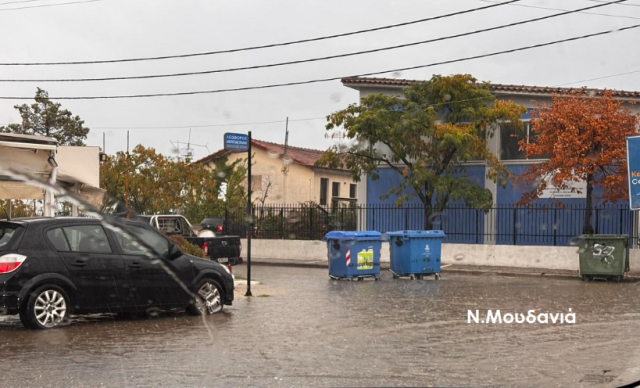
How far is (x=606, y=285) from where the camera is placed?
69.2 ft

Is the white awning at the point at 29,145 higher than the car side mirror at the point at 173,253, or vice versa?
the white awning at the point at 29,145

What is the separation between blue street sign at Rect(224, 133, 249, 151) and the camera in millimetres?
15680

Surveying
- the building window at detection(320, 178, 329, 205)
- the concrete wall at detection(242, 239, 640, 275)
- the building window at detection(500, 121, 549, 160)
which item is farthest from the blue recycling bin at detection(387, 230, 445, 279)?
the building window at detection(320, 178, 329, 205)

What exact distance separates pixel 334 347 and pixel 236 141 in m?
6.98

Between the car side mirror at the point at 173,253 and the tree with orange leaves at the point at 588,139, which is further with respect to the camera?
the tree with orange leaves at the point at 588,139

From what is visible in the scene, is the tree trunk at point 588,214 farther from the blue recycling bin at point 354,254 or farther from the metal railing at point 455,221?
the blue recycling bin at point 354,254

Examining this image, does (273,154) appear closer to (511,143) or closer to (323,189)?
(323,189)

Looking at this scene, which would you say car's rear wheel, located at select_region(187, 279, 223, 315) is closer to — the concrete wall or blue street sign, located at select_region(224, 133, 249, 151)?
blue street sign, located at select_region(224, 133, 249, 151)

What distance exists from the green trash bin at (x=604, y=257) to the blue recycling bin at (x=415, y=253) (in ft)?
12.9

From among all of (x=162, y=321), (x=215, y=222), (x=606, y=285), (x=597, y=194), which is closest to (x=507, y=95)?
(x=597, y=194)

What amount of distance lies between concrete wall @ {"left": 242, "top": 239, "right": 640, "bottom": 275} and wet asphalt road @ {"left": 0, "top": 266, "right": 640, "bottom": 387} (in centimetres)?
1091

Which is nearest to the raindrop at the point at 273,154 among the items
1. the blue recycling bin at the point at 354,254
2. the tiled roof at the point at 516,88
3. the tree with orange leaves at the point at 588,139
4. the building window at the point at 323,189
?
the building window at the point at 323,189

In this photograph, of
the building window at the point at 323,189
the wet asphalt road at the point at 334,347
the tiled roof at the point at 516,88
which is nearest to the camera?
the wet asphalt road at the point at 334,347

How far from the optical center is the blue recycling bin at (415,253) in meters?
22.3
